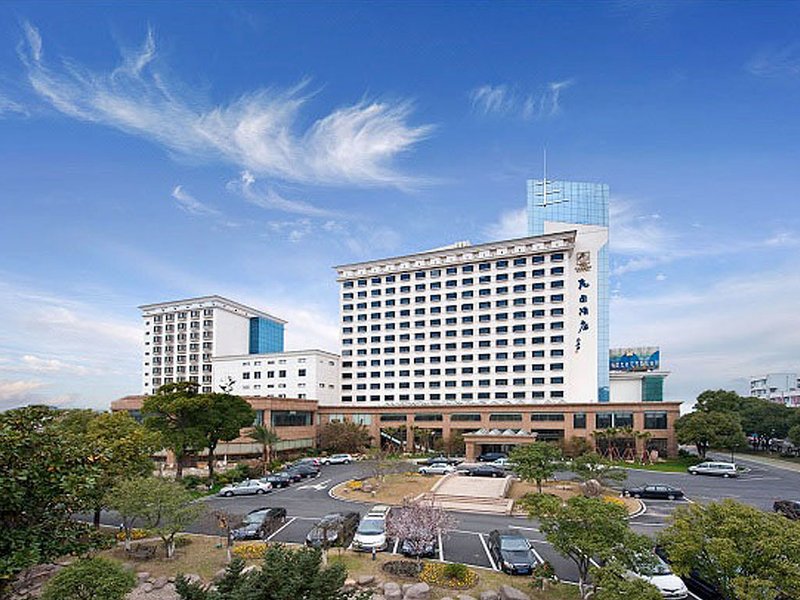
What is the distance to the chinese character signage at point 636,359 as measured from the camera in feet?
302

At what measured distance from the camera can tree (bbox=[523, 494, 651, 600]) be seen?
15.0 meters

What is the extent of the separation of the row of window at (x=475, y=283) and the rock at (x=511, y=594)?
57612 millimetres

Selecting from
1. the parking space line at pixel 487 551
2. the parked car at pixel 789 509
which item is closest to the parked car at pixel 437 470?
the parking space line at pixel 487 551

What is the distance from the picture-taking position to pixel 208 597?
444 inches

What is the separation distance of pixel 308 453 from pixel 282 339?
47222 mm

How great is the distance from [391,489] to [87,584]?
26.4 meters

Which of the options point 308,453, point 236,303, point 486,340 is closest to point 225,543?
point 308,453

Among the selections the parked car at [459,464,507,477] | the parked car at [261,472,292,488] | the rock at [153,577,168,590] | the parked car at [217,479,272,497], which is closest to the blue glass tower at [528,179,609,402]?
the parked car at [459,464,507,477]

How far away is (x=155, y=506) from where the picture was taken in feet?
68.5

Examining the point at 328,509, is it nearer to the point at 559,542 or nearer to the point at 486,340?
the point at 559,542

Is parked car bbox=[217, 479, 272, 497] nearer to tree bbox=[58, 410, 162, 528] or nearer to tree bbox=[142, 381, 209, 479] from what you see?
tree bbox=[142, 381, 209, 479]

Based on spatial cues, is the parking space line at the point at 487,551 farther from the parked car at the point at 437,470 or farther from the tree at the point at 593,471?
the parked car at the point at 437,470

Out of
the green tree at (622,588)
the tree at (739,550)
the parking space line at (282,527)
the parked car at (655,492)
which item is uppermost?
the tree at (739,550)

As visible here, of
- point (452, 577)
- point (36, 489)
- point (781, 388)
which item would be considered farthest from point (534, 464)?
point (781, 388)
